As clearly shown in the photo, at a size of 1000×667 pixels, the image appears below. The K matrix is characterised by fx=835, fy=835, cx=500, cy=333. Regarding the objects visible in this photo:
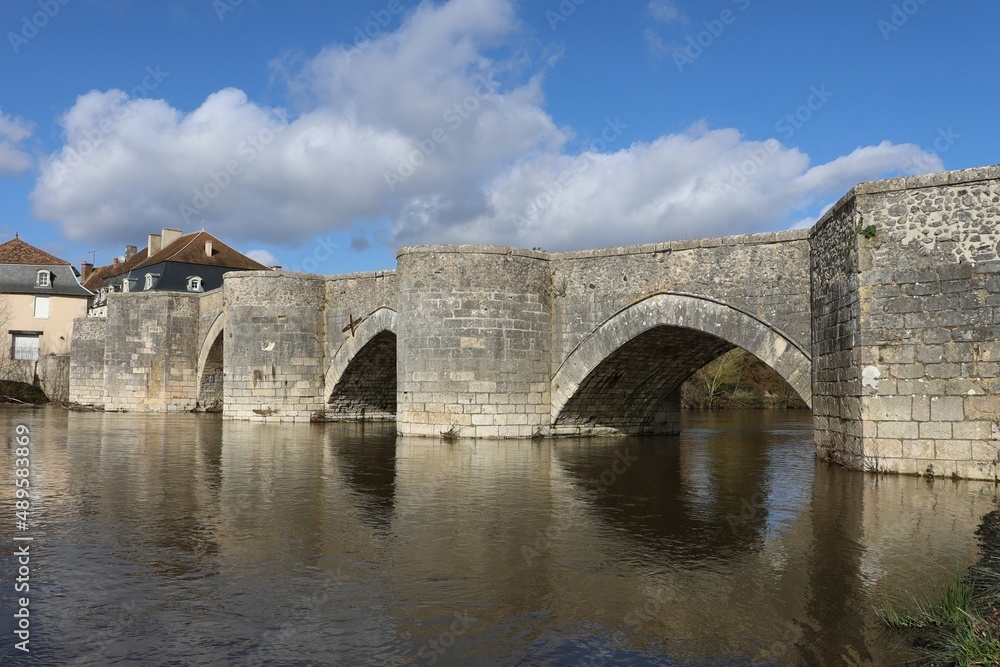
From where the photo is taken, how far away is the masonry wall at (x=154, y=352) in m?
25.6

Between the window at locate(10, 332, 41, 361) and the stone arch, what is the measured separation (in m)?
17.3

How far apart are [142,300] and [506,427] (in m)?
15.6

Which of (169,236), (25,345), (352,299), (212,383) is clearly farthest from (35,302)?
(352,299)

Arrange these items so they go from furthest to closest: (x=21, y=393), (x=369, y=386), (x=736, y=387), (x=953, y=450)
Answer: (x=736, y=387) < (x=21, y=393) < (x=369, y=386) < (x=953, y=450)

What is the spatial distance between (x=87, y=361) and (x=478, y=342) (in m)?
19.7

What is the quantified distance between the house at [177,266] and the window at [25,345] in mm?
3215

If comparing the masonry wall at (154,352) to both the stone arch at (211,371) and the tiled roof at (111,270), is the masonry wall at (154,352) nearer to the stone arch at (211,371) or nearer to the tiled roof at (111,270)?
the stone arch at (211,371)

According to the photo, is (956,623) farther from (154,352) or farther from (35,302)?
(35,302)

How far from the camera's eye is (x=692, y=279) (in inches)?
521

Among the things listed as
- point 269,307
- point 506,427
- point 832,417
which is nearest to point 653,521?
point 832,417

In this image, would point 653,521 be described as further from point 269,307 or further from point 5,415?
point 5,415

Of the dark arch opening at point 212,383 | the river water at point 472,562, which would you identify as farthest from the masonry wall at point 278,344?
the river water at point 472,562

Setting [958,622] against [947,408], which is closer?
[958,622]

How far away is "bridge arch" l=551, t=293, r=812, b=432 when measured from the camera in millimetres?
12312
